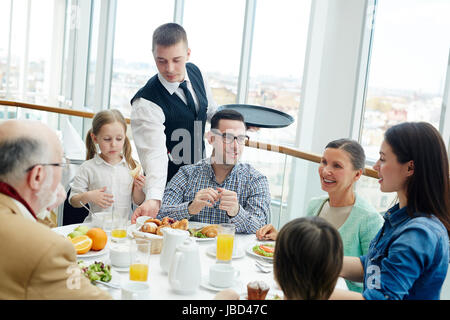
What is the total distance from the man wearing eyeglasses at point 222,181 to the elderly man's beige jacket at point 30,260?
3.99ft

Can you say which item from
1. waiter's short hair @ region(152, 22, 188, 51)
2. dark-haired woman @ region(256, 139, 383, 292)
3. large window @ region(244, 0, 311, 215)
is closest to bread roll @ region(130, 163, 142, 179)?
waiter's short hair @ region(152, 22, 188, 51)

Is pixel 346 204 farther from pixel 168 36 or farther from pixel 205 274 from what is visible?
pixel 168 36

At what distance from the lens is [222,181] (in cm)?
273

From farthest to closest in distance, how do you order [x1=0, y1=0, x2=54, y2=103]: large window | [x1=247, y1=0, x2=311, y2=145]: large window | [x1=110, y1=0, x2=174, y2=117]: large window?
[x1=0, y1=0, x2=54, y2=103]: large window < [x1=110, y1=0, x2=174, y2=117]: large window < [x1=247, y1=0, x2=311, y2=145]: large window

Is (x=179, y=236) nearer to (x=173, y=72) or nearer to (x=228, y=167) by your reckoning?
(x=228, y=167)

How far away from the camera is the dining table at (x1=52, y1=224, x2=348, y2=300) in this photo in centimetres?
166

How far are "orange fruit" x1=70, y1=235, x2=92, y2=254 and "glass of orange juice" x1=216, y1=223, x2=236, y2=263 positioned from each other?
0.50m

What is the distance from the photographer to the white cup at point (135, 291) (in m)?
1.54

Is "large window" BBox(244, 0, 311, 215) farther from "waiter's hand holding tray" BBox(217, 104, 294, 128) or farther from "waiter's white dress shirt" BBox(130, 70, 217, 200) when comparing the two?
"waiter's white dress shirt" BBox(130, 70, 217, 200)

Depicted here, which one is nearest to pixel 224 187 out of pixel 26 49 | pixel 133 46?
pixel 133 46

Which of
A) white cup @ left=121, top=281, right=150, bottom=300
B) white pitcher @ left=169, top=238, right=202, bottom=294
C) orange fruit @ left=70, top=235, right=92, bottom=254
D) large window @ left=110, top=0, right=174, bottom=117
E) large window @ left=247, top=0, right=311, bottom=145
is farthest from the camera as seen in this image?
large window @ left=110, top=0, right=174, bottom=117

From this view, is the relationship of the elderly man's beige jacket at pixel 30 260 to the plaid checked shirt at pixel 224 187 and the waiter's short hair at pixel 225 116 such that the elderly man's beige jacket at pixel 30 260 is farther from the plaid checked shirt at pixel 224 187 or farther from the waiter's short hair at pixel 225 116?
the waiter's short hair at pixel 225 116

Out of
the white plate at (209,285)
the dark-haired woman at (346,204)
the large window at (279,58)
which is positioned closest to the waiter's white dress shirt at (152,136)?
the dark-haired woman at (346,204)

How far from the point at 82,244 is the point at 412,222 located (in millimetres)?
1191
